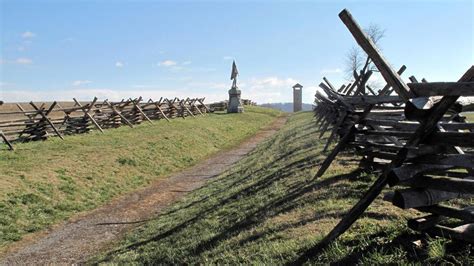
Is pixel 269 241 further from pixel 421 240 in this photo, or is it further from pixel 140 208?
pixel 140 208

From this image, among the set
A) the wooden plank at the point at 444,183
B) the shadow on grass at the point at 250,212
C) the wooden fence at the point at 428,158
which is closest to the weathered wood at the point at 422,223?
the wooden fence at the point at 428,158

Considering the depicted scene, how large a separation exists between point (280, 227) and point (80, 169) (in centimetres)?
818

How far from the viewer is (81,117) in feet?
63.2

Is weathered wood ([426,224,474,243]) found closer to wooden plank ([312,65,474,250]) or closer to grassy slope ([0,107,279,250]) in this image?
wooden plank ([312,65,474,250])

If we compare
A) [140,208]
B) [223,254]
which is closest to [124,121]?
[140,208]

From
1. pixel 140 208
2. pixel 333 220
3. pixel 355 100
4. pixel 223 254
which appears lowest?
pixel 140 208

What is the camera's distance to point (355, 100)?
744cm

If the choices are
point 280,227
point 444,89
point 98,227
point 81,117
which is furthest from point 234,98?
point 444,89

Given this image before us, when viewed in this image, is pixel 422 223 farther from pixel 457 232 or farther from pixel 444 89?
pixel 444 89

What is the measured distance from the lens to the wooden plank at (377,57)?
12.8ft

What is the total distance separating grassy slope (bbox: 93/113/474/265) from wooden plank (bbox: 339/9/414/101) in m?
1.45

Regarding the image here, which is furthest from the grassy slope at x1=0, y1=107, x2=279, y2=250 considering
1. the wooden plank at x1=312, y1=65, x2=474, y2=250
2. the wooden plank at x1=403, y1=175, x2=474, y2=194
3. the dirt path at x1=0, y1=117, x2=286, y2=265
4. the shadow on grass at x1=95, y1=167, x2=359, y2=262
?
the wooden plank at x1=403, y1=175, x2=474, y2=194

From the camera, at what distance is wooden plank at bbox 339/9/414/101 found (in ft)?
12.8

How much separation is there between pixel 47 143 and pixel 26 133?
6.29ft
